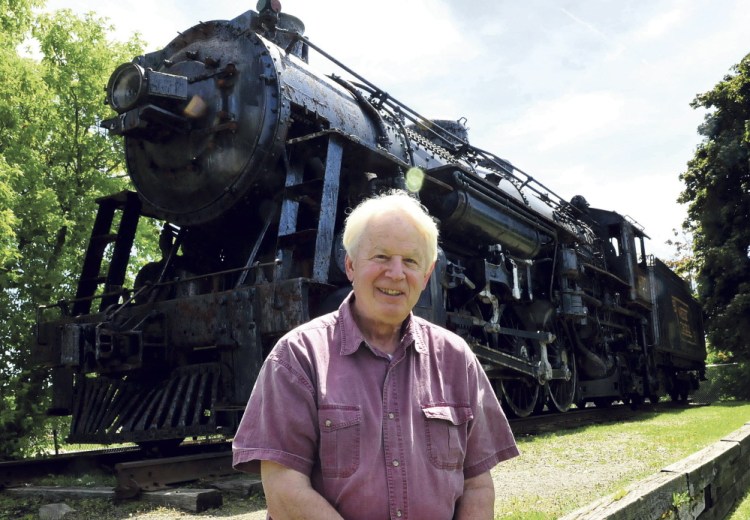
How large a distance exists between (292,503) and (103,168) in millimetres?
10742

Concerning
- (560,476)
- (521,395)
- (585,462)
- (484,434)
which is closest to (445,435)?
(484,434)

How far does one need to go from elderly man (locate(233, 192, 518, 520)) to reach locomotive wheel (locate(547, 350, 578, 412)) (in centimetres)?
873

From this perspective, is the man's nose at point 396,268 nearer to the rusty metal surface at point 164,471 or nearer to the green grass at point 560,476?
the green grass at point 560,476

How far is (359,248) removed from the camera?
195 centimetres

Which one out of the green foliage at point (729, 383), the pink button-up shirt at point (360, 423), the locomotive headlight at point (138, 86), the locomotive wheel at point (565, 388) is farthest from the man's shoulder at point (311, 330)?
the green foliage at point (729, 383)

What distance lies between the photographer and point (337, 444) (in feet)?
5.60

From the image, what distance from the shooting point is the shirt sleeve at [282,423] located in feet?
5.53

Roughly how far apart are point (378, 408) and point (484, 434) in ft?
1.23

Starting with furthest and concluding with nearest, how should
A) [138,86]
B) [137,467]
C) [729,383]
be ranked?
[729,383] < [138,86] < [137,467]

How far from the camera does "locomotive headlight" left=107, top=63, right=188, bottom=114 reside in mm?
5836

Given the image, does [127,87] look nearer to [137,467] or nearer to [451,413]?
[137,467]

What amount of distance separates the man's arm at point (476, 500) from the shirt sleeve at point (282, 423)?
435 millimetres

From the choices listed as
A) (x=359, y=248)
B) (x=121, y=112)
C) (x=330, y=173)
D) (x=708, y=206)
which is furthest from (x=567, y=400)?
(x=708, y=206)

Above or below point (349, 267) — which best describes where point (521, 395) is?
above
